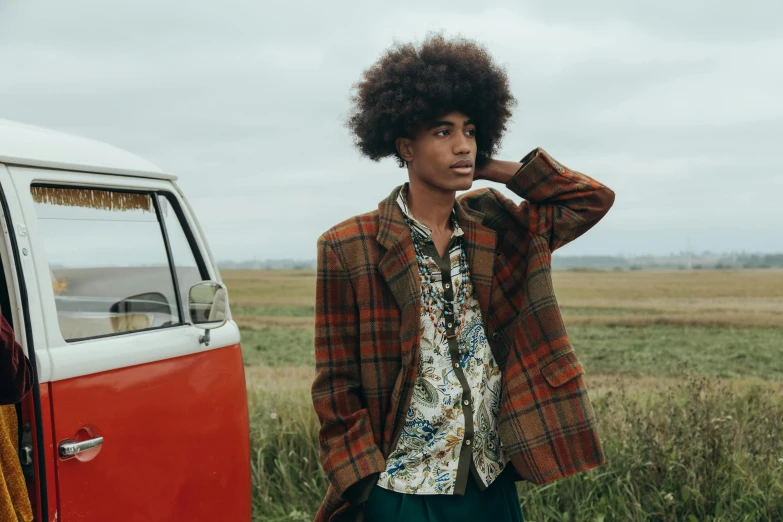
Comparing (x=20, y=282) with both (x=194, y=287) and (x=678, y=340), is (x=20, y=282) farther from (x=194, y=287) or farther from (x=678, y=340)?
(x=678, y=340)

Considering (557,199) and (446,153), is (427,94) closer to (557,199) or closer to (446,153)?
(446,153)

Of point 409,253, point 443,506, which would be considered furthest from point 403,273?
point 443,506

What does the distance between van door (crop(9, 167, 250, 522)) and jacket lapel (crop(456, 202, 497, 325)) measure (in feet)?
4.07

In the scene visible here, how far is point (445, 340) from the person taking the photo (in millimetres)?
2504

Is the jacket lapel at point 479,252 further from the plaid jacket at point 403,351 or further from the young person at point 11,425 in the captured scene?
the young person at point 11,425

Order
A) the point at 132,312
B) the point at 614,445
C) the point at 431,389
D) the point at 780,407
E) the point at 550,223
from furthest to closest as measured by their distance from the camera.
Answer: the point at 780,407
the point at 614,445
the point at 132,312
the point at 550,223
the point at 431,389

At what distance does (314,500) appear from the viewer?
16.8ft

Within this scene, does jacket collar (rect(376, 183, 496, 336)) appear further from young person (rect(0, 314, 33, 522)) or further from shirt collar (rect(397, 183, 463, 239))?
young person (rect(0, 314, 33, 522))

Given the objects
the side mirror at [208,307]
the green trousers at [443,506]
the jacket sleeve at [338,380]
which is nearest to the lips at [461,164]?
the jacket sleeve at [338,380]

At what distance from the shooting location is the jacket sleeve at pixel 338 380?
246 cm

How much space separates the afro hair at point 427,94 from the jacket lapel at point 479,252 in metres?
0.27

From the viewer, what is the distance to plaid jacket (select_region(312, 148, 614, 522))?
8.06 feet

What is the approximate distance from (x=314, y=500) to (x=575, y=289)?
22.2m

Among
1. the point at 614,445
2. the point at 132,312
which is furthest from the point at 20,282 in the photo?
the point at 614,445
